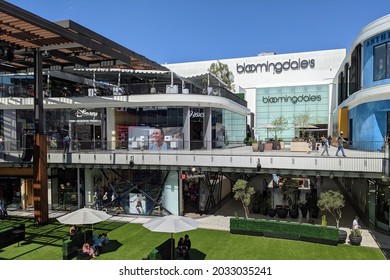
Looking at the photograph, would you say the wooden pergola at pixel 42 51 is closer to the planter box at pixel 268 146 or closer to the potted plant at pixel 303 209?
the planter box at pixel 268 146

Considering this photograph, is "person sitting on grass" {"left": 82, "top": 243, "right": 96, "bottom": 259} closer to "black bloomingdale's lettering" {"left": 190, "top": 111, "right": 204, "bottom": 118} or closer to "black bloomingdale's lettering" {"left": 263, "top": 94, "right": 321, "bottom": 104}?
"black bloomingdale's lettering" {"left": 190, "top": 111, "right": 204, "bottom": 118}

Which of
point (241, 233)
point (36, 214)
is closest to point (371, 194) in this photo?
point (241, 233)

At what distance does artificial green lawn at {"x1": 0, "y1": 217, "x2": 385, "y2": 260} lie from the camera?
15516 mm

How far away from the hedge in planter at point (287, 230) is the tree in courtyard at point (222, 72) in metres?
38.6

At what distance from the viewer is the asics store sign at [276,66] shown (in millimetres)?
55500

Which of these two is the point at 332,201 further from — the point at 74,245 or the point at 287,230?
the point at 74,245

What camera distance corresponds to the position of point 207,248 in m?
16.6

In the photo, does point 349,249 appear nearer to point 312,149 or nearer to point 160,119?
point 312,149

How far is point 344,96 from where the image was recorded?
35000mm

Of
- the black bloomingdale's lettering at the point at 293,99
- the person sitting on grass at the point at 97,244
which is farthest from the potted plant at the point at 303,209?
the black bloomingdale's lettering at the point at 293,99

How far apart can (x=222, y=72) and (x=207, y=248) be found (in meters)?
43.7

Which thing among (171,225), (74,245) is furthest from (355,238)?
(74,245)

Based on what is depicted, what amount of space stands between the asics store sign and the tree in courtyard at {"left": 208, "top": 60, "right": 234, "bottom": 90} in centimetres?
258

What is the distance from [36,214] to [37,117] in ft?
21.0
